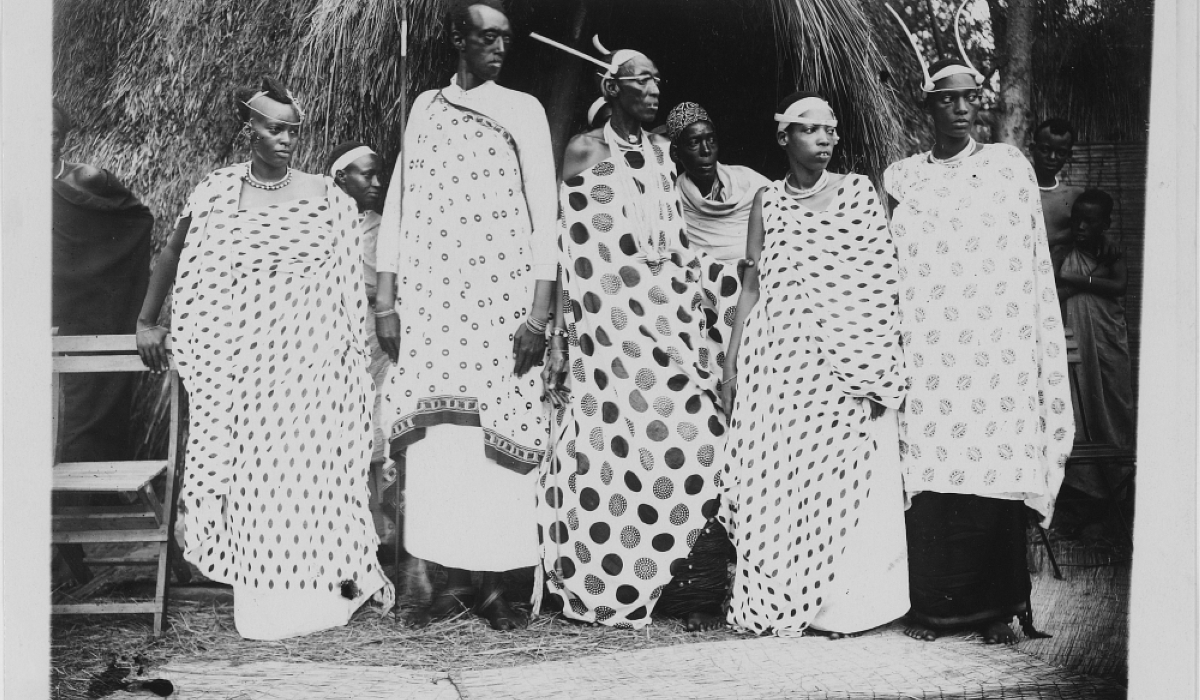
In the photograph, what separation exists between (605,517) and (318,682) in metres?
1.24

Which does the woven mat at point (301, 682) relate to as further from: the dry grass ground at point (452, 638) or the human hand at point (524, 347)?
the human hand at point (524, 347)

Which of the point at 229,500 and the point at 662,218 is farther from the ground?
the point at 662,218

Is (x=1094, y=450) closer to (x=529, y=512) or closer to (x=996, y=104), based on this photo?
(x=996, y=104)

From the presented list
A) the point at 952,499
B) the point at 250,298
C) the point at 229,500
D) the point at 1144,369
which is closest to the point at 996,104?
the point at 1144,369

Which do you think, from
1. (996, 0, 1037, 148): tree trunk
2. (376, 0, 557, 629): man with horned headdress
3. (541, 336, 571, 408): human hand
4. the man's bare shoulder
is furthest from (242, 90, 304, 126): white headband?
(996, 0, 1037, 148): tree trunk

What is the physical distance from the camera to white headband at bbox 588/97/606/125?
4.44m

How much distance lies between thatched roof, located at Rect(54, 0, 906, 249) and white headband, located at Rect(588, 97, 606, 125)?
7 centimetres

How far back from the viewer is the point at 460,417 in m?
4.30

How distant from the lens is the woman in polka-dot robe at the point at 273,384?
14.0ft

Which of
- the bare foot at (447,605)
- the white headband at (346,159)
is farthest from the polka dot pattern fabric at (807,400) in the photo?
the white headband at (346,159)

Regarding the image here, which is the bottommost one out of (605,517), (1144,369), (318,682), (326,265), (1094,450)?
(318,682)

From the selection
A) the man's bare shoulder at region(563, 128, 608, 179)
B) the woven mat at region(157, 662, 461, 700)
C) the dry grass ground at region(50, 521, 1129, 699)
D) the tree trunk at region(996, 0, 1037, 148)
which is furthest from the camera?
the tree trunk at region(996, 0, 1037, 148)

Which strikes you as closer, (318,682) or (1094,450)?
(318,682)

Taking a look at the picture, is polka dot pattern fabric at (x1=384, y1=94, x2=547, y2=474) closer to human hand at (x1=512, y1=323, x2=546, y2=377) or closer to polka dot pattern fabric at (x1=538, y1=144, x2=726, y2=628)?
human hand at (x1=512, y1=323, x2=546, y2=377)
